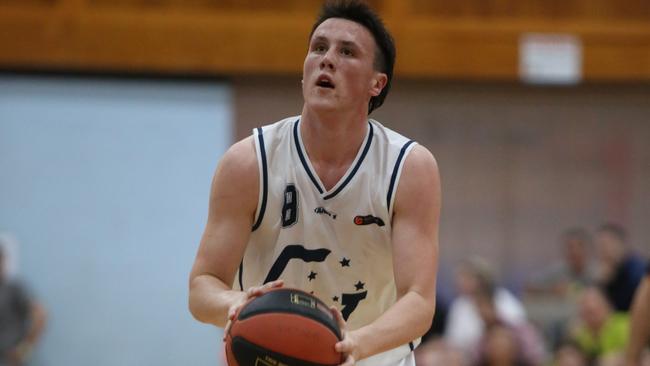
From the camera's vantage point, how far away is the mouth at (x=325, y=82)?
15.2 feet

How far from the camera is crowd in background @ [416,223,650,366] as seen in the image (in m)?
9.27

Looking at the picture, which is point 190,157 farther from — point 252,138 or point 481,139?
point 252,138

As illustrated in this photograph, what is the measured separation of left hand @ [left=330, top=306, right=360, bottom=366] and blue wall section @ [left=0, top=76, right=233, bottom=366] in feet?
24.3

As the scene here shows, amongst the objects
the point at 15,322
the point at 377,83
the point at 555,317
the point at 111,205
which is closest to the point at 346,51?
the point at 377,83

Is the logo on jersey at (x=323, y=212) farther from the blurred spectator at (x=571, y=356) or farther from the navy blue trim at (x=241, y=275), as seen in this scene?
the blurred spectator at (x=571, y=356)

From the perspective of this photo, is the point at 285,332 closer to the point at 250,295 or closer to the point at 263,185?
the point at 250,295

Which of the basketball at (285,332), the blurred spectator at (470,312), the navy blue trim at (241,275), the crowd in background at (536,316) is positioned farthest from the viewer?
the blurred spectator at (470,312)

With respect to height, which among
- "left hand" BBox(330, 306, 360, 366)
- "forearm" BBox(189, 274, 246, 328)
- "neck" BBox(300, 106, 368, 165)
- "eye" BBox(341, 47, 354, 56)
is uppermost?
"eye" BBox(341, 47, 354, 56)

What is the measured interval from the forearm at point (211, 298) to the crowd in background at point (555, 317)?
188 inches

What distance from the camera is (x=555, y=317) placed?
10727 millimetres

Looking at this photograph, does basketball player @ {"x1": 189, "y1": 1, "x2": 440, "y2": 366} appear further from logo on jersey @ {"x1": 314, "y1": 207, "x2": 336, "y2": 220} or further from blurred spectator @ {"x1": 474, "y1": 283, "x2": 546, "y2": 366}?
blurred spectator @ {"x1": 474, "y1": 283, "x2": 546, "y2": 366}

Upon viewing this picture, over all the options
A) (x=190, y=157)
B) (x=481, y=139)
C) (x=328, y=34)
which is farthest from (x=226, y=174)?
(x=481, y=139)

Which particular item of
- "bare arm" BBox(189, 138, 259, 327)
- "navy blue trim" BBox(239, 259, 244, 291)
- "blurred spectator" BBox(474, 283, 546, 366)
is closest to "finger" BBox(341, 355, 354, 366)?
"bare arm" BBox(189, 138, 259, 327)

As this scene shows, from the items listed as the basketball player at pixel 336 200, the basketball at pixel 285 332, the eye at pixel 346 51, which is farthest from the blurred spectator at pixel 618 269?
the basketball at pixel 285 332
